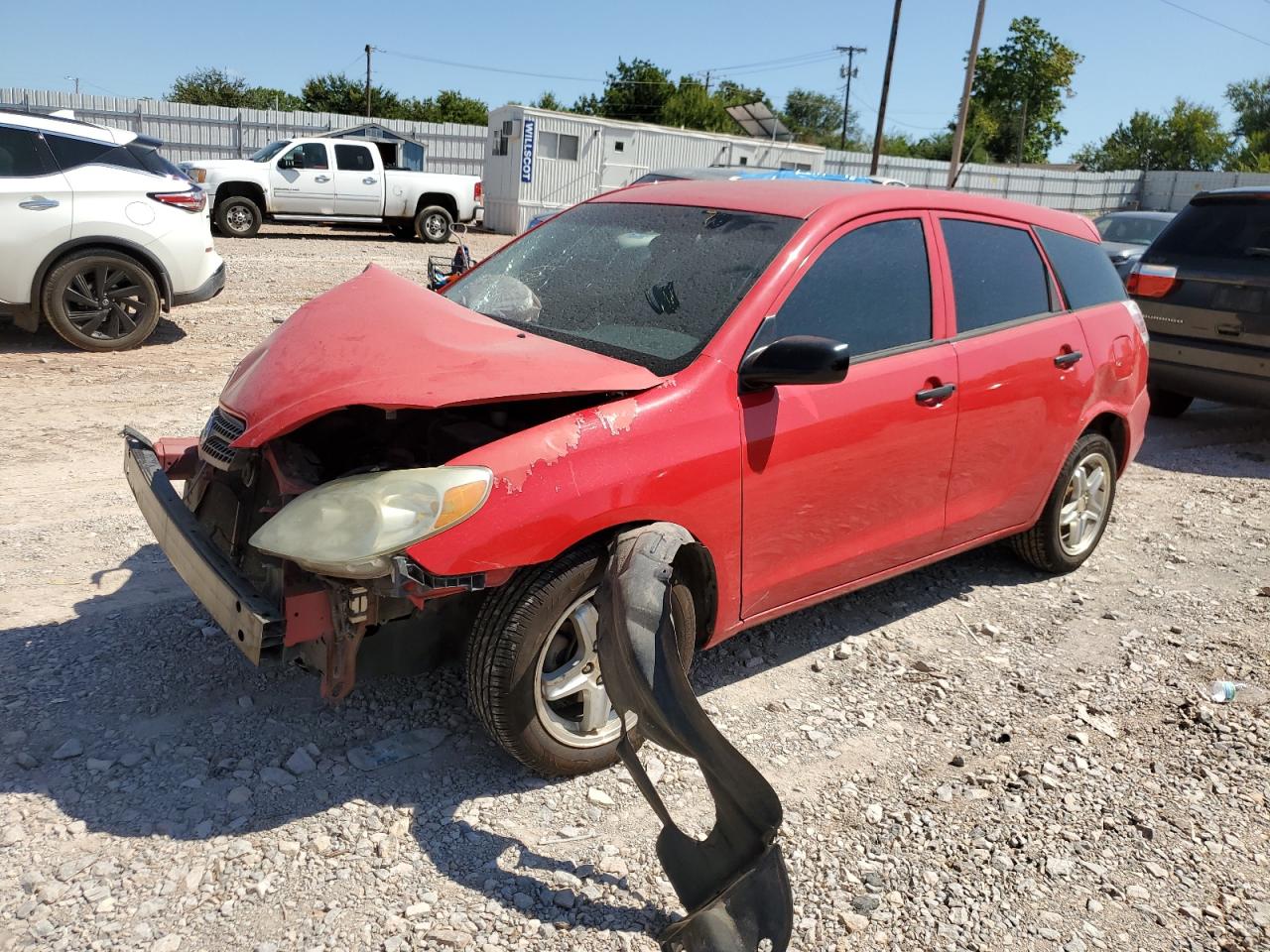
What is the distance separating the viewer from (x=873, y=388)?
3.68 metres

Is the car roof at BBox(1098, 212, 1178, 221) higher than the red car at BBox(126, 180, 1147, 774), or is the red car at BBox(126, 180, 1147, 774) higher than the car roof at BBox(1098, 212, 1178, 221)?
the car roof at BBox(1098, 212, 1178, 221)

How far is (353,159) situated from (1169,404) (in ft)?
50.8

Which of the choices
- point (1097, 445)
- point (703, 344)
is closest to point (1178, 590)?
point (1097, 445)

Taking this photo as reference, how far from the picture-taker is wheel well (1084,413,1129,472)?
496 centimetres

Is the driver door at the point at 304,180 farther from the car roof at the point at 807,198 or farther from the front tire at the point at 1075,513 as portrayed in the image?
the front tire at the point at 1075,513

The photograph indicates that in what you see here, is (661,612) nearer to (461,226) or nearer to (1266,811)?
(1266,811)

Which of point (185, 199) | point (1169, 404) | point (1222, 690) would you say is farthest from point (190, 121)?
point (1222, 690)

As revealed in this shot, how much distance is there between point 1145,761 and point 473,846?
7.60 ft

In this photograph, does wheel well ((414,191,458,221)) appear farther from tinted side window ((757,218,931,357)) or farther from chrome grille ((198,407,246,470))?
chrome grille ((198,407,246,470))

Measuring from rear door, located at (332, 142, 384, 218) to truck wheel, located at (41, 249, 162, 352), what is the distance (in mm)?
11460

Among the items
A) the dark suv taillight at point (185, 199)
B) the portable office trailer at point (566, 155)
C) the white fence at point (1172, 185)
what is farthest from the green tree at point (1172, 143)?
the dark suv taillight at point (185, 199)

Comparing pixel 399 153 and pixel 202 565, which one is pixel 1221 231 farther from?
pixel 399 153

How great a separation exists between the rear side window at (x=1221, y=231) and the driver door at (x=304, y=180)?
15.4 m

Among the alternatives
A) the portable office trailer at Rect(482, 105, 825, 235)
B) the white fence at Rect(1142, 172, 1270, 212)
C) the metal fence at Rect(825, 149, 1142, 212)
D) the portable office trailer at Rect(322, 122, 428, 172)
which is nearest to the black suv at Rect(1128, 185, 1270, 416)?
the portable office trailer at Rect(322, 122, 428, 172)
